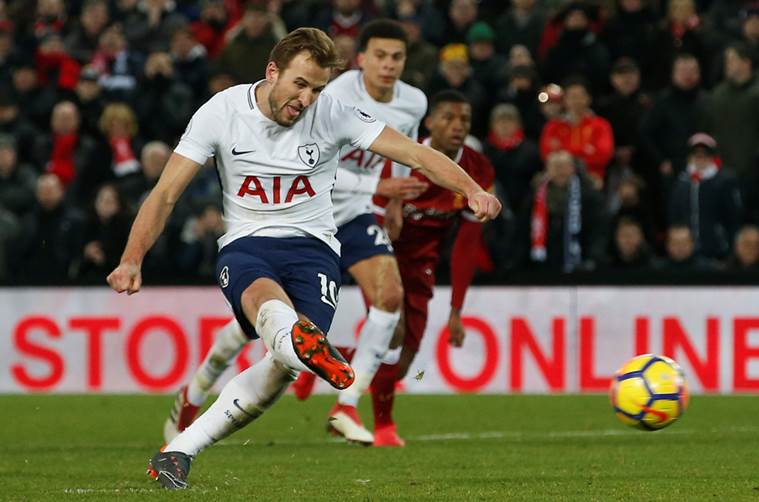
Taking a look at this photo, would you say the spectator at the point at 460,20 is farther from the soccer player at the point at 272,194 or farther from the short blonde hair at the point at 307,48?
the short blonde hair at the point at 307,48

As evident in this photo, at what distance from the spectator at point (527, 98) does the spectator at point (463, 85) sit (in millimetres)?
311

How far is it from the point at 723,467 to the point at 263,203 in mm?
2955

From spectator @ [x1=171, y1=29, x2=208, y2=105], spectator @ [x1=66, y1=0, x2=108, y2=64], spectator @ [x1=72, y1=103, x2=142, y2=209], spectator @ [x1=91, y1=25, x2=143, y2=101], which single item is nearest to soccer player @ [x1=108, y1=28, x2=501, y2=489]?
spectator @ [x1=72, y1=103, x2=142, y2=209]

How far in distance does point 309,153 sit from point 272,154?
19 cm

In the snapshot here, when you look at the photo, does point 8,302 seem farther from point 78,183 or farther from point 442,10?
point 442,10

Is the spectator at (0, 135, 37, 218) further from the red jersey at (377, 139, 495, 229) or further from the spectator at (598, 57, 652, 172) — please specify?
the red jersey at (377, 139, 495, 229)

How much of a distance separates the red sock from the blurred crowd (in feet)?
16.2

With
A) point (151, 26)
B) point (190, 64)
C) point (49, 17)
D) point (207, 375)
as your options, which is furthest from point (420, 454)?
point (49, 17)

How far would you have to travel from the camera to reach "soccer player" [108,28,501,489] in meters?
7.45

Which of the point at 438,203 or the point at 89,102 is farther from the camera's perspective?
the point at 89,102

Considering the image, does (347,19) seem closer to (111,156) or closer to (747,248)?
(111,156)

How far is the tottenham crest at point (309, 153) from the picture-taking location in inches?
313

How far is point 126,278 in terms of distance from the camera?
23.4ft

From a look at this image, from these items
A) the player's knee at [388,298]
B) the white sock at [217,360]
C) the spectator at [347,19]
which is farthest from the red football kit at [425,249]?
the spectator at [347,19]
